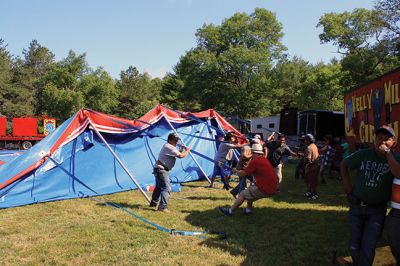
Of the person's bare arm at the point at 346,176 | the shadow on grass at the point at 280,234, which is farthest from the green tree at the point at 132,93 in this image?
the person's bare arm at the point at 346,176

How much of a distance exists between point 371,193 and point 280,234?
8.47ft

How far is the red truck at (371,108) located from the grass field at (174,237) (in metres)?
1.96

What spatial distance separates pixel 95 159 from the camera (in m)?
9.60

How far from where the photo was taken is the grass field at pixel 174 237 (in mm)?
4914

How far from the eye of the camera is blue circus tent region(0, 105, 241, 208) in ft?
25.9

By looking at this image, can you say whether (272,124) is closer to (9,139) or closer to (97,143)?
(97,143)

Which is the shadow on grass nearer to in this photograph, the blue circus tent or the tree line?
the blue circus tent

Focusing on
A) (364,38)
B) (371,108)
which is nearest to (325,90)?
(364,38)

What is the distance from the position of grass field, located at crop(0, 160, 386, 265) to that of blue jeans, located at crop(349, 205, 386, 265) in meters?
1.12

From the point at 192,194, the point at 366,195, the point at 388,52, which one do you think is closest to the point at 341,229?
the point at 366,195

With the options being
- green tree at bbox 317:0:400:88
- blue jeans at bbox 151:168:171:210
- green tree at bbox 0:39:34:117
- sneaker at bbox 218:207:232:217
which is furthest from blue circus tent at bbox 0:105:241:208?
green tree at bbox 0:39:34:117

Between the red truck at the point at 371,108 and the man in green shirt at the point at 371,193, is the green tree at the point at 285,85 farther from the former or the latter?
the man in green shirt at the point at 371,193

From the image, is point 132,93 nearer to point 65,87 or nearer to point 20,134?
point 65,87

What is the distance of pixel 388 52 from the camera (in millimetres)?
26234
